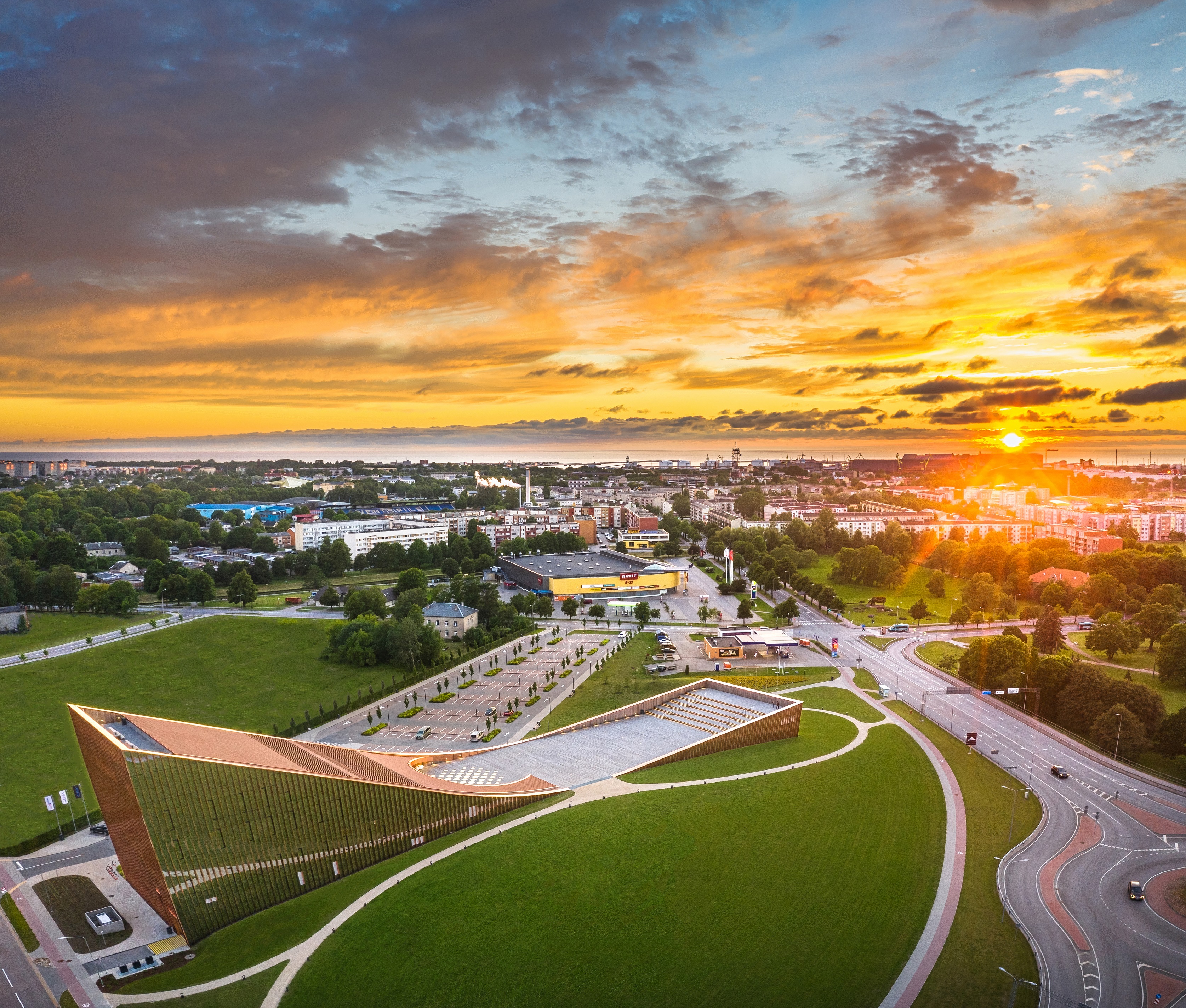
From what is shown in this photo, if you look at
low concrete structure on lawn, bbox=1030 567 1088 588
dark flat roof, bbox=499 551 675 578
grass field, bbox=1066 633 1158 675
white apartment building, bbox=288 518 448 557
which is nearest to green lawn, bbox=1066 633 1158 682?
grass field, bbox=1066 633 1158 675

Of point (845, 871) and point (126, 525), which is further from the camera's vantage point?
point (126, 525)

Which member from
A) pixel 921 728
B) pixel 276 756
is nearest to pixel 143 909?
pixel 276 756

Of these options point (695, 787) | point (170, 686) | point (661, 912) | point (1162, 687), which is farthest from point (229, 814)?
point (1162, 687)

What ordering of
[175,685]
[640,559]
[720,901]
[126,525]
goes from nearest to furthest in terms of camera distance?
1. [720,901]
2. [175,685]
3. [640,559]
4. [126,525]

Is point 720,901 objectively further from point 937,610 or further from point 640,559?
point 640,559

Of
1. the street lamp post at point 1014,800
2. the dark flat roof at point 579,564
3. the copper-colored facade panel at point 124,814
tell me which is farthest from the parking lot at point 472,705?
the dark flat roof at point 579,564

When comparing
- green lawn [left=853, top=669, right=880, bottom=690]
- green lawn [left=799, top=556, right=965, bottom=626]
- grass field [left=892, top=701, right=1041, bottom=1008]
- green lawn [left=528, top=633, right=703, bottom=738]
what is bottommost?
green lawn [left=799, top=556, right=965, bottom=626]

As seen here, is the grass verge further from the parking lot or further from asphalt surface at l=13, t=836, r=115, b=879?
the parking lot

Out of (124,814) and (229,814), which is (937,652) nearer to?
(229,814)
